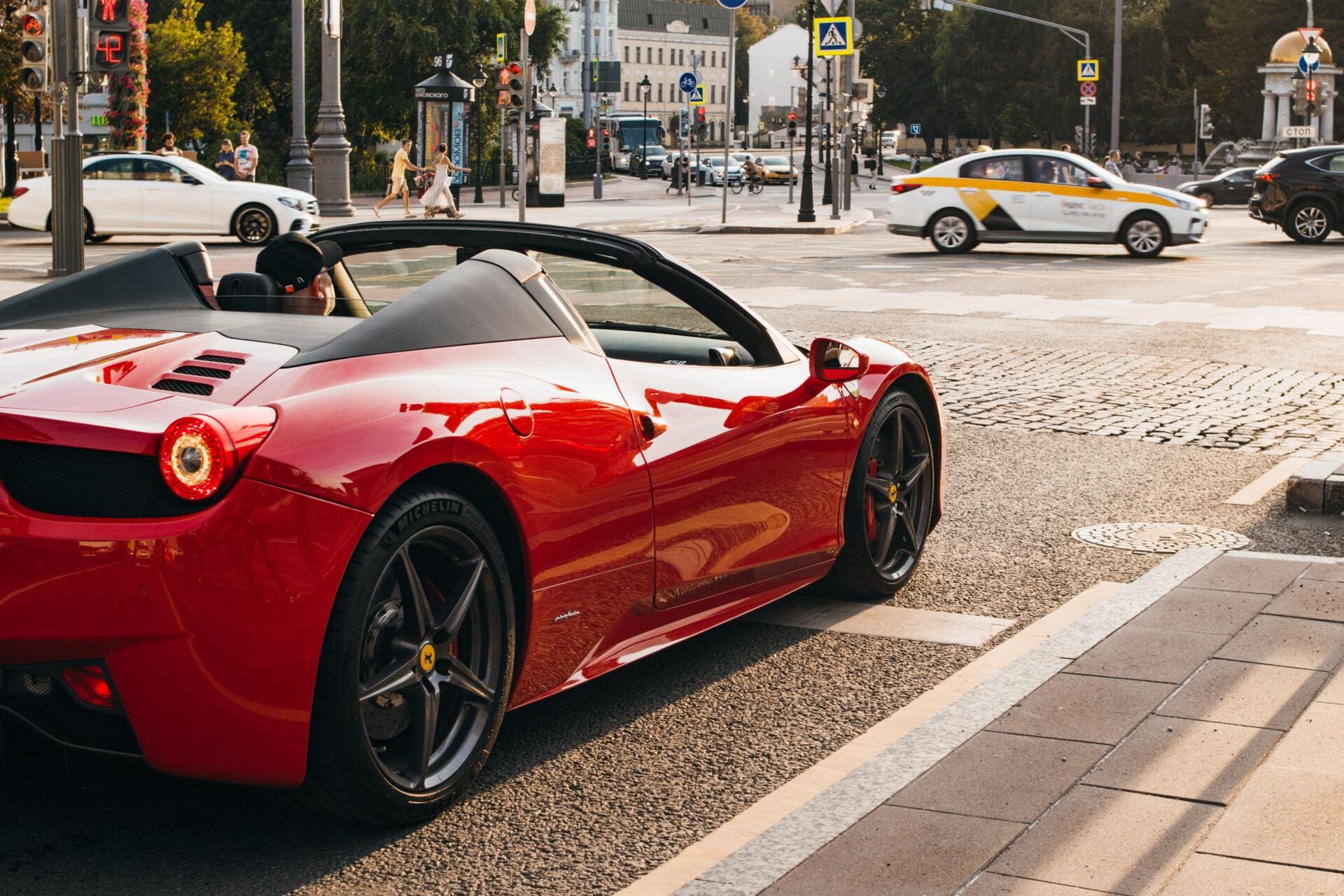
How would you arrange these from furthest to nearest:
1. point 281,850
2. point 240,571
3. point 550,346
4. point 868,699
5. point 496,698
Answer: point 868,699, point 550,346, point 496,698, point 281,850, point 240,571

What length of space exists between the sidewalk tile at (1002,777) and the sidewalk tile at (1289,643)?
0.99 metres

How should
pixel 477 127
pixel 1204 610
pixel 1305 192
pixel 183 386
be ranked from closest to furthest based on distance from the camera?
pixel 183 386 → pixel 1204 610 → pixel 1305 192 → pixel 477 127

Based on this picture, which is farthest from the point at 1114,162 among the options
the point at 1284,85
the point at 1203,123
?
the point at 1284,85

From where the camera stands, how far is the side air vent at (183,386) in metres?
3.44

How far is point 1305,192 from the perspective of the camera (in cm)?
2927

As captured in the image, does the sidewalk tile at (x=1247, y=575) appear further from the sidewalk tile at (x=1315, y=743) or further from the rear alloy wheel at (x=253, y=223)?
the rear alloy wheel at (x=253, y=223)

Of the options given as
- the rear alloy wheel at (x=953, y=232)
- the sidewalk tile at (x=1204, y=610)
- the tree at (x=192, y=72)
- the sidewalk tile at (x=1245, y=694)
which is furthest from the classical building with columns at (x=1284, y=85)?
the sidewalk tile at (x=1245, y=694)

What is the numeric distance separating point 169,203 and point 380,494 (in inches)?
972

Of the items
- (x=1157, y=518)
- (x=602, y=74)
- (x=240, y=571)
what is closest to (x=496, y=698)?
(x=240, y=571)

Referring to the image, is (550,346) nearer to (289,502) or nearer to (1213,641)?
(289,502)

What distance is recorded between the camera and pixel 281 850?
348 centimetres

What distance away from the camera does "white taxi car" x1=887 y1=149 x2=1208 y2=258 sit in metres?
26.1

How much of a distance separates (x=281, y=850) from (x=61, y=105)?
45.8 feet

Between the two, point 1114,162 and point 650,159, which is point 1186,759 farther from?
point 650,159
